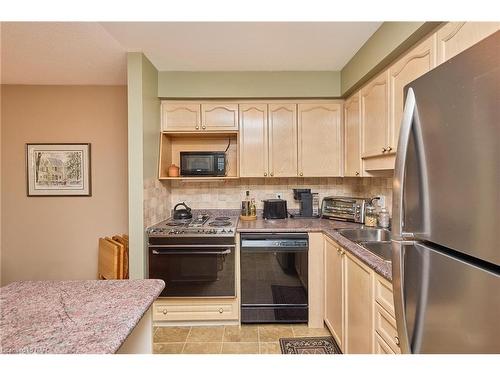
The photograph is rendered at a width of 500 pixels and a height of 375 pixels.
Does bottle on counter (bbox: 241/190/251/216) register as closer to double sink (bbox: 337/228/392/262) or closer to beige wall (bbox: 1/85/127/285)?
double sink (bbox: 337/228/392/262)

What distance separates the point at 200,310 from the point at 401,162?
214 cm

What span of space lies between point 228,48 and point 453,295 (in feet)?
6.90

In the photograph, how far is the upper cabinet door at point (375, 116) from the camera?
1.81m

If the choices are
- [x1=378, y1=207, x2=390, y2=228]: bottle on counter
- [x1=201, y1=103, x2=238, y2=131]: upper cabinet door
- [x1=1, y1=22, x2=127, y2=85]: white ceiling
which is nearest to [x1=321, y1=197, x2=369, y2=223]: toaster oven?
→ [x1=378, y1=207, x2=390, y2=228]: bottle on counter

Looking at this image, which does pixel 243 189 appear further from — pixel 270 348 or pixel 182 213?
pixel 270 348

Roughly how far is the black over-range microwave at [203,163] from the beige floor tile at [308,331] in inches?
62.4

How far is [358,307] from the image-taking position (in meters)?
1.58

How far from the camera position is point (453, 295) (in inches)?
24.9

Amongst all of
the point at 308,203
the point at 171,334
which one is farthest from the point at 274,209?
the point at 171,334

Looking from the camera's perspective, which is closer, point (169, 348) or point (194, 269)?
point (169, 348)

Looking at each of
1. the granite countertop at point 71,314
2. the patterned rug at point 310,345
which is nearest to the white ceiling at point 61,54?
the granite countertop at point 71,314

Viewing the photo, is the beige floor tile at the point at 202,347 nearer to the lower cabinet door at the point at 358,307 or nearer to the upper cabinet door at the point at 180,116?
the lower cabinet door at the point at 358,307
